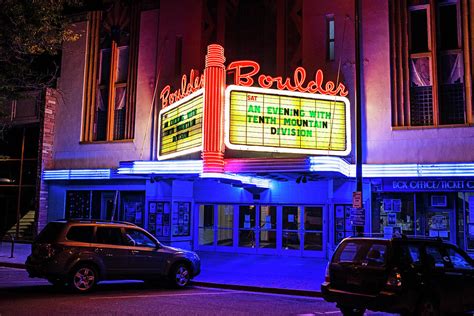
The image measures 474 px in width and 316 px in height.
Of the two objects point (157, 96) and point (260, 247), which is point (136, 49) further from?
point (260, 247)

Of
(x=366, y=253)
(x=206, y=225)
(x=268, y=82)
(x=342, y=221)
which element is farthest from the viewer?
(x=206, y=225)

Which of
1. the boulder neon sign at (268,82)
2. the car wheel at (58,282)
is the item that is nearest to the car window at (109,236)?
the car wheel at (58,282)

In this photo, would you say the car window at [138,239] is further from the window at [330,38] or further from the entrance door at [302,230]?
the window at [330,38]

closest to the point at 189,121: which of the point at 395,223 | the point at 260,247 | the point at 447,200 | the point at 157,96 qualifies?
the point at 157,96

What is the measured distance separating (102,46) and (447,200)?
52.2 feet

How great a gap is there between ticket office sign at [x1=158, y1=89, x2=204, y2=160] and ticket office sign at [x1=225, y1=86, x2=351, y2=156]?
3.67 ft

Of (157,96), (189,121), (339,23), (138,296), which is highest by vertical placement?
(339,23)

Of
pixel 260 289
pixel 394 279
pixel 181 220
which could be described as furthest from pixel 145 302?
pixel 181 220

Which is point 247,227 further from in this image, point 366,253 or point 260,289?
point 366,253

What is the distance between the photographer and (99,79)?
23188 mm

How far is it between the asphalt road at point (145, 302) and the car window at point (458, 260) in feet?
6.37

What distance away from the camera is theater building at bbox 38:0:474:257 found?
16.1 meters

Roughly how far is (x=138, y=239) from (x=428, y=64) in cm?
1151

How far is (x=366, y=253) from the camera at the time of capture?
8766 mm
